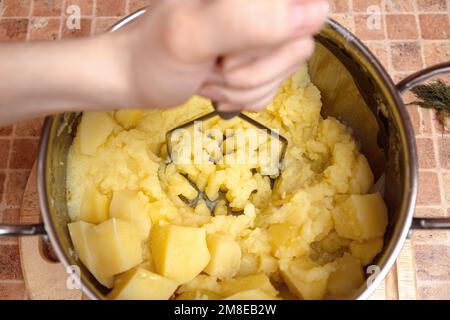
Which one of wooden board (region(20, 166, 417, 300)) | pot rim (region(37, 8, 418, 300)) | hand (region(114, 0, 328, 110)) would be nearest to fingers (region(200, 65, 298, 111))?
hand (region(114, 0, 328, 110))

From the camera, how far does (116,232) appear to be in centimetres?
65

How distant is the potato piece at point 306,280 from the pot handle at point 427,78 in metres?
0.14

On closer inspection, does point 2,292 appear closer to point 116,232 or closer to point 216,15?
point 116,232

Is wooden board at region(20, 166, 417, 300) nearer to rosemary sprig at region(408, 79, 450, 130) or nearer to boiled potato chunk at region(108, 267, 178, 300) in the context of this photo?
boiled potato chunk at region(108, 267, 178, 300)

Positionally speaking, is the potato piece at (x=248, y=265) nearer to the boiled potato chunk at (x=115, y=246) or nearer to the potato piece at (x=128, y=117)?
the boiled potato chunk at (x=115, y=246)

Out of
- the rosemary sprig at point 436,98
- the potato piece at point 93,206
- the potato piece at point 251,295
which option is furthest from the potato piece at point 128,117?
the rosemary sprig at point 436,98

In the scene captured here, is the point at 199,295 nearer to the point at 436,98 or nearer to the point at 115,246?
the point at 115,246

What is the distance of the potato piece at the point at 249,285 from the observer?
66 centimetres

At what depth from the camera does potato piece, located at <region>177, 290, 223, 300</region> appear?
0.66 metres

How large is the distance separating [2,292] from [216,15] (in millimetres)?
592

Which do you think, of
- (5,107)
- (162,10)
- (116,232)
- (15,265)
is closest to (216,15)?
(162,10)

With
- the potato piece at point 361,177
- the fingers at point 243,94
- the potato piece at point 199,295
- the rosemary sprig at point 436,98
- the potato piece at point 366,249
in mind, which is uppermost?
the rosemary sprig at point 436,98
